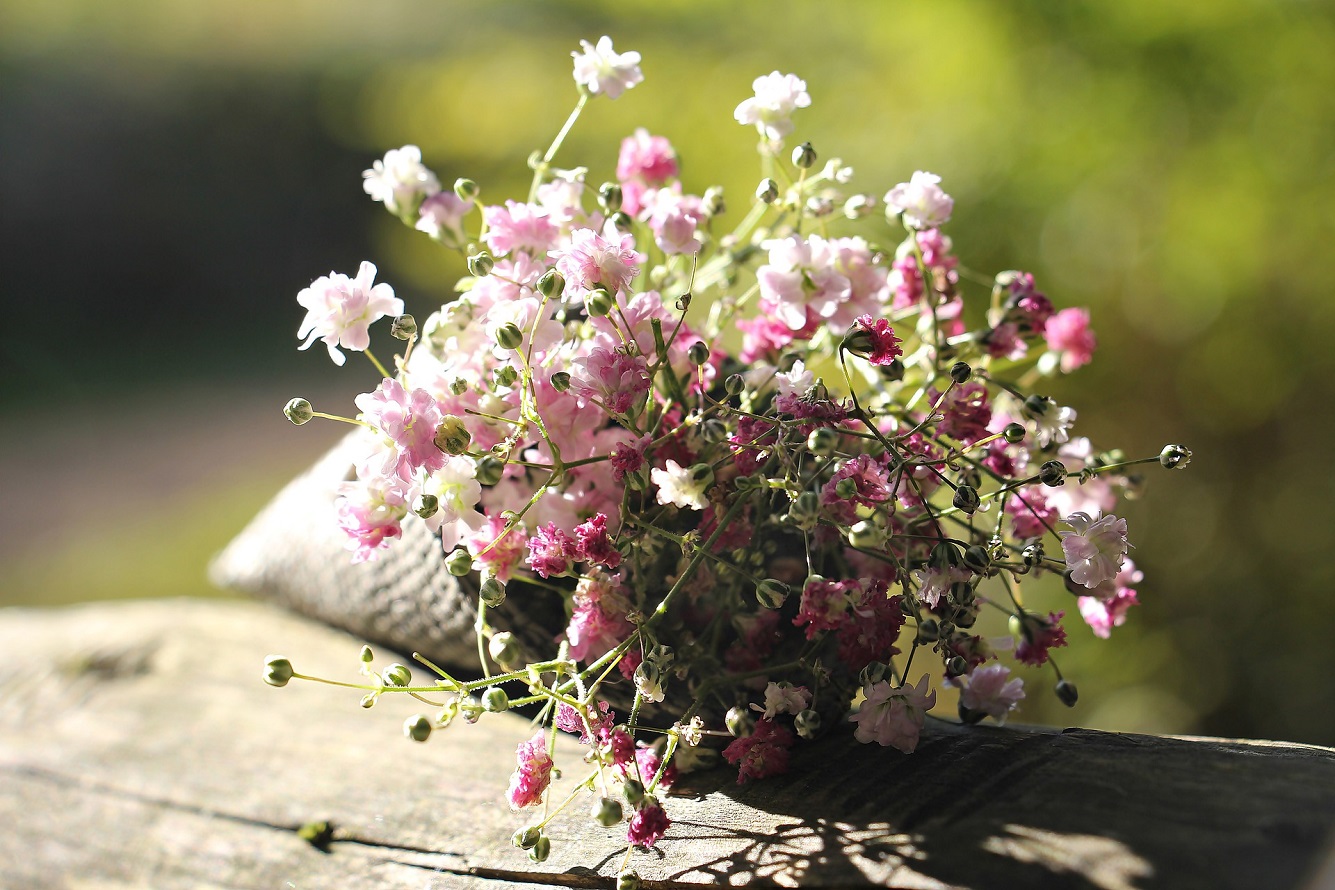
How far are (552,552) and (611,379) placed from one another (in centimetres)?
9

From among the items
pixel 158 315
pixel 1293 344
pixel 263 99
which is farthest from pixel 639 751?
pixel 263 99

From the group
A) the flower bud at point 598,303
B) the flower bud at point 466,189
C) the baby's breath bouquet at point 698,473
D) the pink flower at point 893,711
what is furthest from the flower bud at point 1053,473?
the flower bud at point 466,189

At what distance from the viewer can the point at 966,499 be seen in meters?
0.47

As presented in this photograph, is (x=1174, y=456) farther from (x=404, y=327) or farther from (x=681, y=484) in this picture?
(x=404, y=327)

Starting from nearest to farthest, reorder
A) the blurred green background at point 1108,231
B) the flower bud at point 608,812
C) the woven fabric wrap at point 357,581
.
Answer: the flower bud at point 608,812, the woven fabric wrap at point 357,581, the blurred green background at point 1108,231

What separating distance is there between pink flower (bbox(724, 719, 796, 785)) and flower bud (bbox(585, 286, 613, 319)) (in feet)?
0.75

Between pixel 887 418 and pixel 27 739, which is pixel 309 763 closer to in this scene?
pixel 27 739

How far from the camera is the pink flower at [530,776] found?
50 centimetres

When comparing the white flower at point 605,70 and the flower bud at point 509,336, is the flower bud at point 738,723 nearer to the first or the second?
the flower bud at point 509,336

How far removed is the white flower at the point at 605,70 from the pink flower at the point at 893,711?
353 millimetres

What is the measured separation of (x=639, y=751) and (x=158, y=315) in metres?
4.97

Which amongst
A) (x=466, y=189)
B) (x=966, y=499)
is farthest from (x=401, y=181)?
(x=966, y=499)

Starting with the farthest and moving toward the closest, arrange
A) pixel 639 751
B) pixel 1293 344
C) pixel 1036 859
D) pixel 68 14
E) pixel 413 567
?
pixel 68 14 < pixel 1293 344 < pixel 413 567 < pixel 639 751 < pixel 1036 859

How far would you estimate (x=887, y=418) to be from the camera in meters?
0.62
